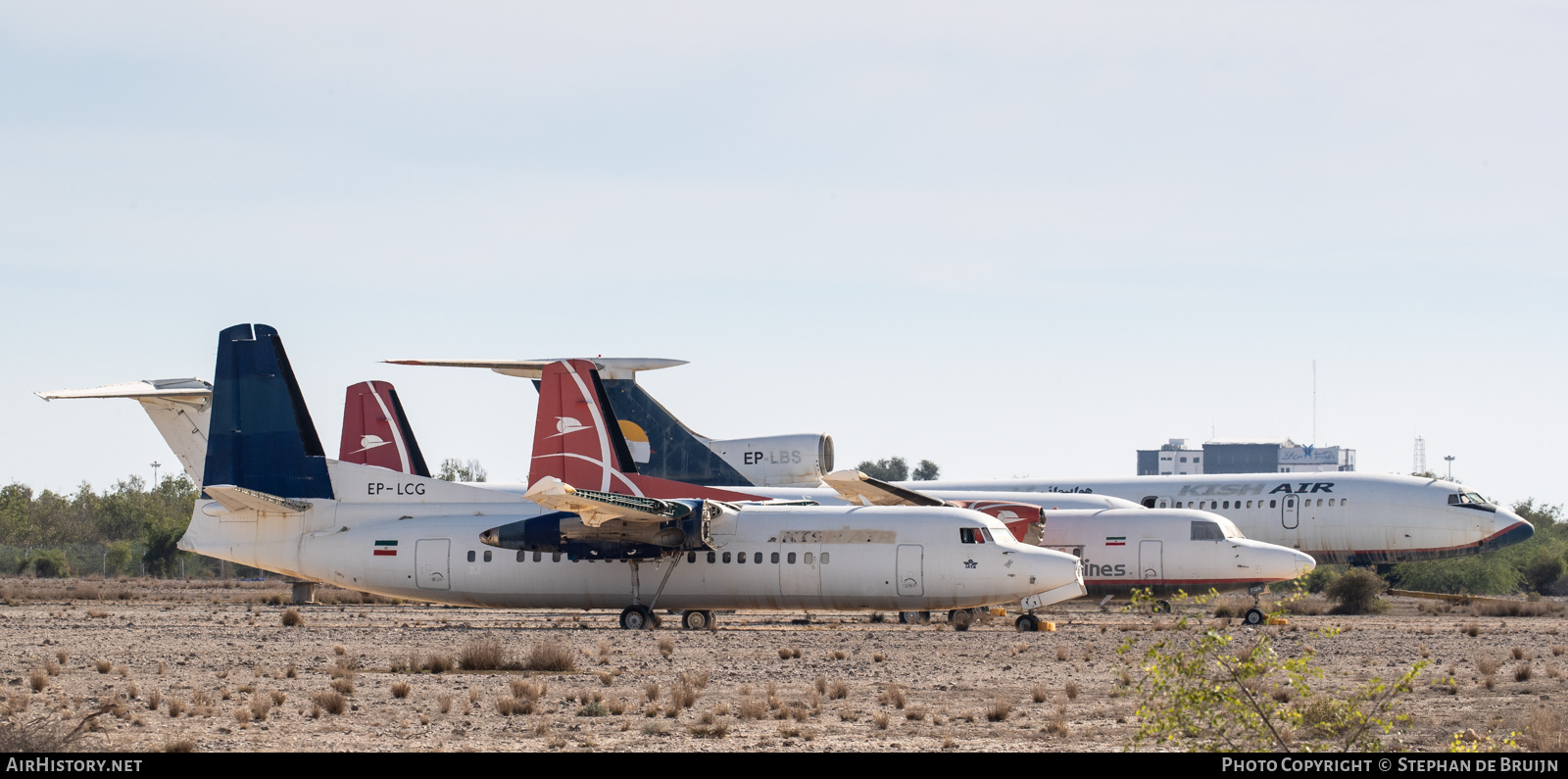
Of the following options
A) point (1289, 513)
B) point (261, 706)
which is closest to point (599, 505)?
point (261, 706)

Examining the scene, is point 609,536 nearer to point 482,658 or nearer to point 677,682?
point 482,658

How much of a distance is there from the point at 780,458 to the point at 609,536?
10.4 m

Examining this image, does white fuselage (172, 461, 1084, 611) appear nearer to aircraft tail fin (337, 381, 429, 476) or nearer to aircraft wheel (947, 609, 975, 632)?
aircraft wheel (947, 609, 975, 632)

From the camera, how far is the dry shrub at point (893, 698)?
16484 millimetres

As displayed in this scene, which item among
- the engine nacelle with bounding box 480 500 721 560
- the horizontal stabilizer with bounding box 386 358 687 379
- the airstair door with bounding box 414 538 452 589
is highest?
the horizontal stabilizer with bounding box 386 358 687 379

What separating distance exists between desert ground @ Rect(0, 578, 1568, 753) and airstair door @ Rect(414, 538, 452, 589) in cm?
112

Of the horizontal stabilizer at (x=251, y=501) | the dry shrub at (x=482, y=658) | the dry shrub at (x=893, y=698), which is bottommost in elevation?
the dry shrub at (x=482, y=658)

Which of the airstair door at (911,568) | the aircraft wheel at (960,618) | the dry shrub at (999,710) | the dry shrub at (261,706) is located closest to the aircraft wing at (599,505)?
the airstair door at (911,568)

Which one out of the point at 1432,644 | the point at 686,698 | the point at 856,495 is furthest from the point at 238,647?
the point at 1432,644

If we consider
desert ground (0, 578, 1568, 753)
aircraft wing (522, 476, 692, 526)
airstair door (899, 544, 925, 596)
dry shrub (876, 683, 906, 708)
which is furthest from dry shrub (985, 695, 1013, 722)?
airstair door (899, 544, 925, 596)

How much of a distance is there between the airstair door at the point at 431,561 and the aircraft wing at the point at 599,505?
323 cm

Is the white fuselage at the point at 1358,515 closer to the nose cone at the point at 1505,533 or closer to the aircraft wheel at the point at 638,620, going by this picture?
the nose cone at the point at 1505,533

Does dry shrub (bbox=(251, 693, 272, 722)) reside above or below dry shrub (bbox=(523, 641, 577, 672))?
above

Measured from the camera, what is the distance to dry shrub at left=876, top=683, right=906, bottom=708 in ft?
54.1
